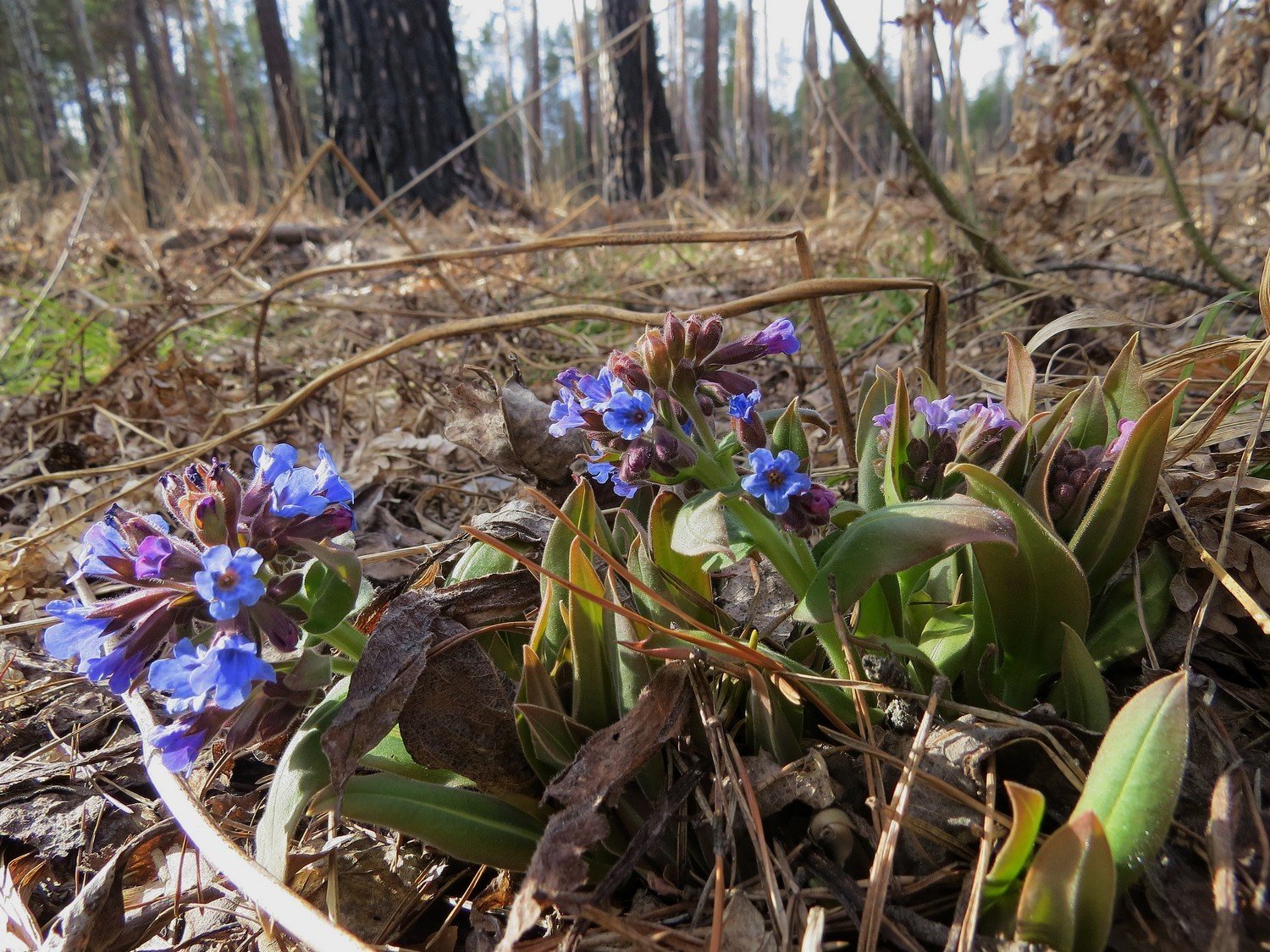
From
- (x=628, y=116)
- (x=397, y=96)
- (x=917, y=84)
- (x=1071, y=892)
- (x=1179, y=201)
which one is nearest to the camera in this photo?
(x=1071, y=892)

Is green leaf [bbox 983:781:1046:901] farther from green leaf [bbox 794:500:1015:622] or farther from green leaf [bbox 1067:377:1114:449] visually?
green leaf [bbox 1067:377:1114:449]

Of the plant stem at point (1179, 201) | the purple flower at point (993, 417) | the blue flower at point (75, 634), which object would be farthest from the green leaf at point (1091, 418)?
the plant stem at point (1179, 201)

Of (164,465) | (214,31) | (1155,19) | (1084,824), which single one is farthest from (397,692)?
(214,31)

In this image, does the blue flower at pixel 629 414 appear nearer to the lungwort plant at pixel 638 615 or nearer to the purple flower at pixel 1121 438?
the lungwort plant at pixel 638 615

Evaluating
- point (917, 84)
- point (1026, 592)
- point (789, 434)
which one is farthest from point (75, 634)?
point (917, 84)

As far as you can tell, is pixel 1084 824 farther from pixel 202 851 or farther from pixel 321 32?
pixel 321 32

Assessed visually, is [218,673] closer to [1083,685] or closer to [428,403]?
[1083,685]
